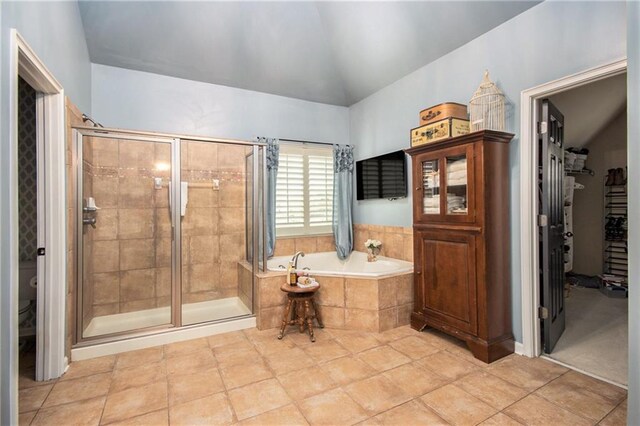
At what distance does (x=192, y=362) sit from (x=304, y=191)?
244cm

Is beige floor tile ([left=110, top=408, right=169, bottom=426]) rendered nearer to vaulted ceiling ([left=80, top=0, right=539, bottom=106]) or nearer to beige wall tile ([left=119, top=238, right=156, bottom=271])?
beige wall tile ([left=119, top=238, right=156, bottom=271])

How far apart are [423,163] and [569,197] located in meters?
3.17

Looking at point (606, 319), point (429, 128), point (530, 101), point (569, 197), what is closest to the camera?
point (530, 101)

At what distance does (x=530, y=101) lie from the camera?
2.39 m

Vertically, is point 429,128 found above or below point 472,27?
below

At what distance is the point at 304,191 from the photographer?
422 centimetres

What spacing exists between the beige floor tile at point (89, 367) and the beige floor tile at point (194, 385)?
0.59 meters

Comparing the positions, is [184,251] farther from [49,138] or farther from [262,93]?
[262,93]

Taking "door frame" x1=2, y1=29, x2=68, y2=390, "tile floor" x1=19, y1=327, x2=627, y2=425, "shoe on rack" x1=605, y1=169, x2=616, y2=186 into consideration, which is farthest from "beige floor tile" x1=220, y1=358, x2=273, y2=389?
"shoe on rack" x1=605, y1=169, x2=616, y2=186

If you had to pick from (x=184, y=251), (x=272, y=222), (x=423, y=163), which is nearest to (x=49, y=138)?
(x=184, y=251)

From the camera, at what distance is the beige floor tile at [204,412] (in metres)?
1.73

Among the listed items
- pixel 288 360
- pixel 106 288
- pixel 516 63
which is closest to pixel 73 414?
pixel 288 360

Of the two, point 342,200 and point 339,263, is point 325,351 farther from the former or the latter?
point 342,200

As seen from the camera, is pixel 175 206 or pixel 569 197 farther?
pixel 569 197
